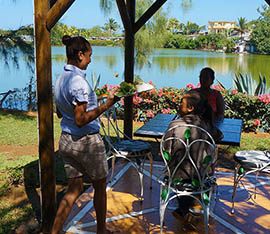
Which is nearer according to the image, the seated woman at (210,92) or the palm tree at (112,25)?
the seated woman at (210,92)

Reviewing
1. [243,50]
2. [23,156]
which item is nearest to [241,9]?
[243,50]

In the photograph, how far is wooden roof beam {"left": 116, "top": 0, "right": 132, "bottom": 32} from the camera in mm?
3681

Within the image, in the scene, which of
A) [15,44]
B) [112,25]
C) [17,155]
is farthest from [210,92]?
[112,25]

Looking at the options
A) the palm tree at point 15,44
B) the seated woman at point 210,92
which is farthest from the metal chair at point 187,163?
the palm tree at point 15,44

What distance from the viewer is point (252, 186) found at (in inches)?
130

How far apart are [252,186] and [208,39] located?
36868 millimetres

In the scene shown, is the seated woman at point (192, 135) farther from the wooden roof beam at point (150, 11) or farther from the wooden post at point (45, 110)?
the wooden roof beam at point (150, 11)

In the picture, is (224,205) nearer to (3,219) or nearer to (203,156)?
(203,156)

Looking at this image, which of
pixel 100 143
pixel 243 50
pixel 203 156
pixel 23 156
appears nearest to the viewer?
pixel 100 143

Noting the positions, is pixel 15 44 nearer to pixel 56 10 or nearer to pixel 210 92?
pixel 210 92

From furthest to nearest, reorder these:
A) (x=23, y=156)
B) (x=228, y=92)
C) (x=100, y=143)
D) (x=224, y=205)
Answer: (x=228, y=92), (x=23, y=156), (x=224, y=205), (x=100, y=143)

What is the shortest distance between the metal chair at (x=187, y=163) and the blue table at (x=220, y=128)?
2.23 feet

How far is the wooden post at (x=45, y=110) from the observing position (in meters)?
2.19

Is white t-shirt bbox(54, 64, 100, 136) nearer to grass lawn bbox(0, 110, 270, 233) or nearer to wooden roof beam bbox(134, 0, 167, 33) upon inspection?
grass lawn bbox(0, 110, 270, 233)
